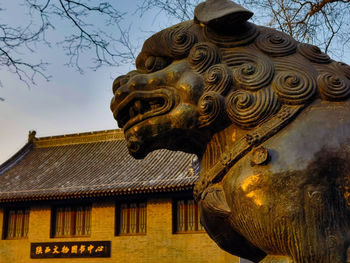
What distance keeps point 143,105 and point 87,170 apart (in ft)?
58.7

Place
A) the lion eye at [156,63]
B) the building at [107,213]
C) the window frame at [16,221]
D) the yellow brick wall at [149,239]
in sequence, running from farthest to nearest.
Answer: the window frame at [16,221], the building at [107,213], the yellow brick wall at [149,239], the lion eye at [156,63]

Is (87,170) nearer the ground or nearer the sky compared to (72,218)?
nearer the sky

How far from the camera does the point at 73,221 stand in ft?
59.3

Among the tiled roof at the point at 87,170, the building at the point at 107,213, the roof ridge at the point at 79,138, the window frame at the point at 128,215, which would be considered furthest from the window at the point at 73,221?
the roof ridge at the point at 79,138

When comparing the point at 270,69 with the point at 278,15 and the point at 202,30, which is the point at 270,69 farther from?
the point at 278,15

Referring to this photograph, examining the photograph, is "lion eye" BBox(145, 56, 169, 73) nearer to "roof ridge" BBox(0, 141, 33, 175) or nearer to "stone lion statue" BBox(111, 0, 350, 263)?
"stone lion statue" BBox(111, 0, 350, 263)

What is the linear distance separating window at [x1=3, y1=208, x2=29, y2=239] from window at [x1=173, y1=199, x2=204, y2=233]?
6.70 m

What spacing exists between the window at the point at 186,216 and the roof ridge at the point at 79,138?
6967 millimetres

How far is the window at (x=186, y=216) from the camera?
1620 centimetres

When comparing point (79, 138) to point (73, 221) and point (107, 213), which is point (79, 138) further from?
point (107, 213)

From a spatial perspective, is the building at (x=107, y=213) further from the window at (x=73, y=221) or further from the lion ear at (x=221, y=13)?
the lion ear at (x=221, y=13)

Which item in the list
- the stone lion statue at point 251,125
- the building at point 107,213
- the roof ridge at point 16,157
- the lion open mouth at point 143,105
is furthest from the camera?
the roof ridge at point 16,157

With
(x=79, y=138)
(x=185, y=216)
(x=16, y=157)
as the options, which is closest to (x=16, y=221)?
(x=16, y=157)

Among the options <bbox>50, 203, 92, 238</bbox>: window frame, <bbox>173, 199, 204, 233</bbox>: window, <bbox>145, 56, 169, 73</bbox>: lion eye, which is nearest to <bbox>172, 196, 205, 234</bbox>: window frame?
<bbox>173, 199, 204, 233</bbox>: window
